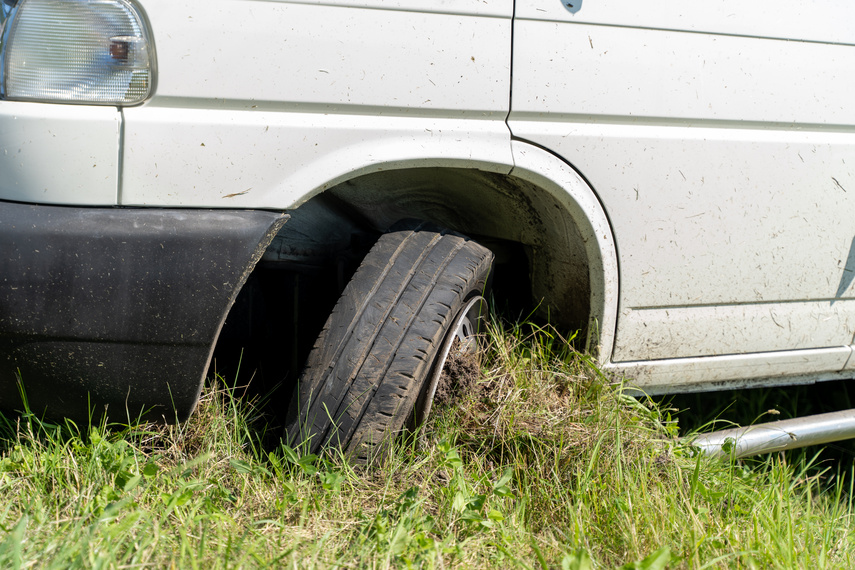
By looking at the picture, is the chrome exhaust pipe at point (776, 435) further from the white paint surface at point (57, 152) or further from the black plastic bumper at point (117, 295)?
the white paint surface at point (57, 152)

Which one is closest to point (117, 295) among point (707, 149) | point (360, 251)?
point (360, 251)

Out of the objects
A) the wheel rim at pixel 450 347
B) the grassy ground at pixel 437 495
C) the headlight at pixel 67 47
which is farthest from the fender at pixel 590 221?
the headlight at pixel 67 47

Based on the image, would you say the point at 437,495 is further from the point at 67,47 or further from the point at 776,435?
the point at 67,47

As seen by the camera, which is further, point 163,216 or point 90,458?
point 90,458

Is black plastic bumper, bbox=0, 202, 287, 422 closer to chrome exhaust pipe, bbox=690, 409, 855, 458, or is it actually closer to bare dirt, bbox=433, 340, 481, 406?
bare dirt, bbox=433, 340, 481, 406

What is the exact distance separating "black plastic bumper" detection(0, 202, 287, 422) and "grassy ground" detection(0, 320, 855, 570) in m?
0.21

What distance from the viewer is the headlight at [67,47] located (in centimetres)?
132

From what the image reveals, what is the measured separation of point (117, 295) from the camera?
138 cm

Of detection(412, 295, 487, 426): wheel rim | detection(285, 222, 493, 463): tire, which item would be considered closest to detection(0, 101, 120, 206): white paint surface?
detection(285, 222, 493, 463): tire

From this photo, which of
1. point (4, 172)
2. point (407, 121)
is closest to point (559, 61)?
point (407, 121)

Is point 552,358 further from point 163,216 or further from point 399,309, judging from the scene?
point 163,216

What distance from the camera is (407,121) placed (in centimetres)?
154

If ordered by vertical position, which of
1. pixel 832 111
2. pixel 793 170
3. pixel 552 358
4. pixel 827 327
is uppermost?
pixel 832 111

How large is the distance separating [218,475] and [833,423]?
1999mm
